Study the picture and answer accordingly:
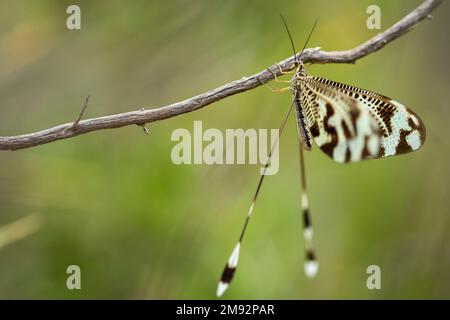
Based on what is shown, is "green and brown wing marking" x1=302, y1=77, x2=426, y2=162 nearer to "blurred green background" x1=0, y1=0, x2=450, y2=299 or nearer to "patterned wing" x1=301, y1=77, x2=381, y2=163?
"patterned wing" x1=301, y1=77, x2=381, y2=163

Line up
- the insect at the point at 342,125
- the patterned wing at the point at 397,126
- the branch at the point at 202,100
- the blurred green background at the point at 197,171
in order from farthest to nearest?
1. the blurred green background at the point at 197,171
2. the patterned wing at the point at 397,126
3. the insect at the point at 342,125
4. the branch at the point at 202,100

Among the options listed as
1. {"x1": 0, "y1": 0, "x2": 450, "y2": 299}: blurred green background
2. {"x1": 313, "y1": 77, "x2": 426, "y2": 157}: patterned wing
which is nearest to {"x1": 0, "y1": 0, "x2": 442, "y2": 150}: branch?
{"x1": 313, "y1": 77, "x2": 426, "y2": 157}: patterned wing

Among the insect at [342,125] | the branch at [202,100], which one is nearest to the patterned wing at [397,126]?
the insect at [342,125]

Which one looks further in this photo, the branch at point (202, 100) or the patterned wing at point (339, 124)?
the patterned wing at point (339, 124)

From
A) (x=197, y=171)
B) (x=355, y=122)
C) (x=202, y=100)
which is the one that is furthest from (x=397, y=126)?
(x=197, y=171)

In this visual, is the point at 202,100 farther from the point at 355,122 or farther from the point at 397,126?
the point at 397,126

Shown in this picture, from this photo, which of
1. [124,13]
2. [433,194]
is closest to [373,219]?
[433,194]

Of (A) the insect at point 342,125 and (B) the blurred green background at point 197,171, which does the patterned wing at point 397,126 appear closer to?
(A) the insect at point 342,125

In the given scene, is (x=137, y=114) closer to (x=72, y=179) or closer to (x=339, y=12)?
(x=72, y=179)
